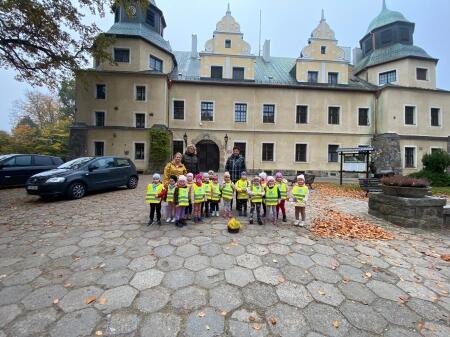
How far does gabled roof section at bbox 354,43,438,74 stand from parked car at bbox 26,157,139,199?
26.6 metres

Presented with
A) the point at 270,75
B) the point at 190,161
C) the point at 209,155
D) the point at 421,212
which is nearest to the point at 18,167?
the point at 190,161

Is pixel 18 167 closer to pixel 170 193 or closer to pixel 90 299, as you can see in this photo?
pixel 170 193

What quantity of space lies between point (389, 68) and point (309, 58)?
335 inches

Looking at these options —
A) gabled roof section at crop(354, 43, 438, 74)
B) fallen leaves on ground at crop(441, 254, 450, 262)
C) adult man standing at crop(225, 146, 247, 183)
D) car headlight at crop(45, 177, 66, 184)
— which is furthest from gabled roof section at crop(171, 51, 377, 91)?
fallen leaves on ground at crop(441, 254, 450, 262)

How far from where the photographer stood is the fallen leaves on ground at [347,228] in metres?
5.08

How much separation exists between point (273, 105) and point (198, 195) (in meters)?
17.9

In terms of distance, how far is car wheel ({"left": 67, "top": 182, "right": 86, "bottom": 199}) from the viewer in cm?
830

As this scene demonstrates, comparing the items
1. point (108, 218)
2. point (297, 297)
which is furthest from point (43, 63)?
point (297, 297)

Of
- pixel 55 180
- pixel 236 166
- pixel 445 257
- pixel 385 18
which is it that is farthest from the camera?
pixel 385 18

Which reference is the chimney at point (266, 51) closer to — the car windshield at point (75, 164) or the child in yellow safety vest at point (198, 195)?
the car windshield at point (75, 164)

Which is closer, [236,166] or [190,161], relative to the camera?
[190,161]

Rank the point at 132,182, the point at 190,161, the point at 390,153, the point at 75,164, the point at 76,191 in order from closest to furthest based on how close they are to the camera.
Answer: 1. the point at 190,161
2. the point at 76,191
3. the point at 75,164
4. the point at 132,182
5. the point at 390,153

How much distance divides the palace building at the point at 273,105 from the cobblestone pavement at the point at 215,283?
16.1 m

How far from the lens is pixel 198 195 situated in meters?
5.53
